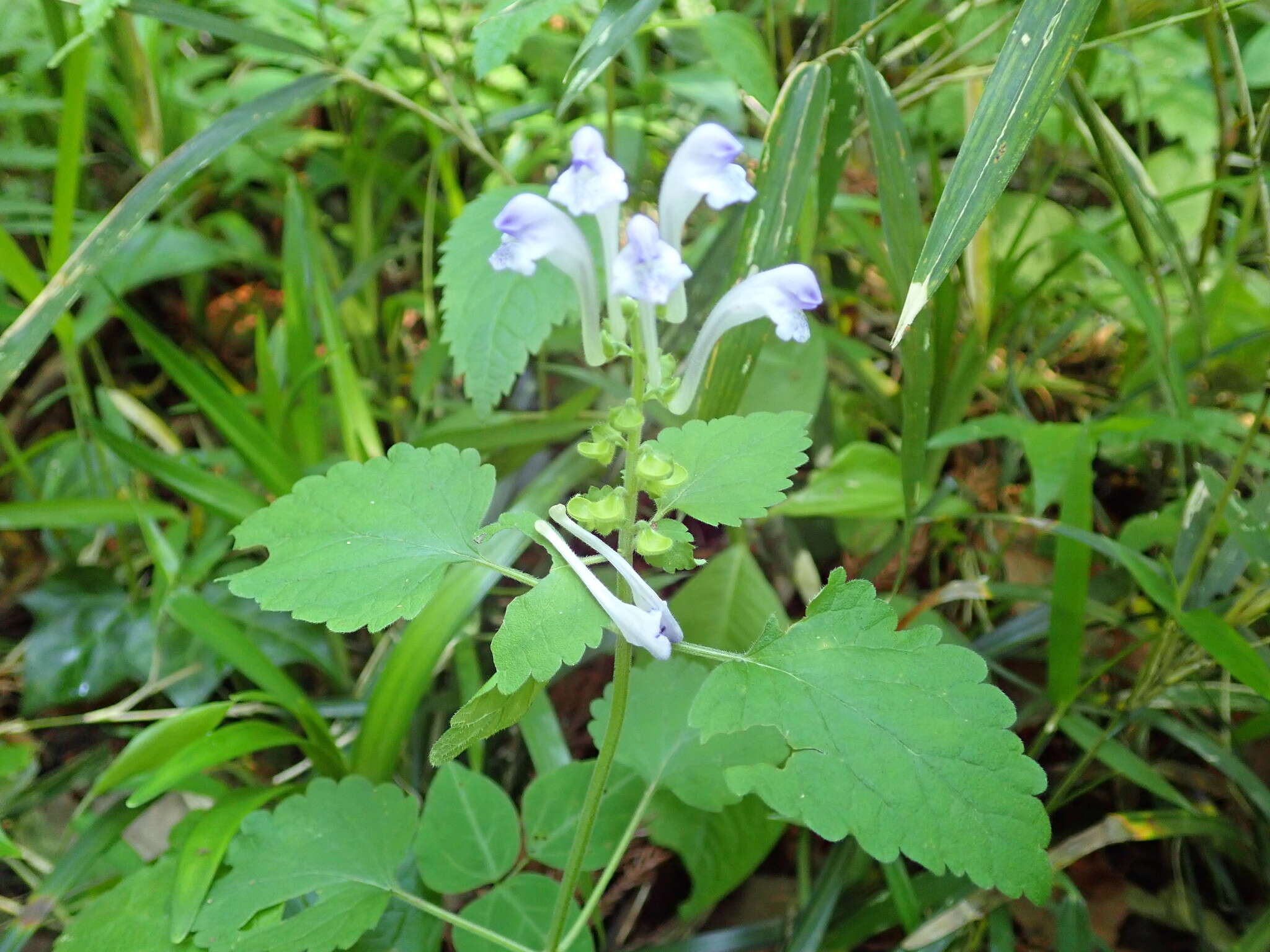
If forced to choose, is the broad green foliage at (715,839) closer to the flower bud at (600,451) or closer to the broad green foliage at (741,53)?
the flower bud at (600,451)

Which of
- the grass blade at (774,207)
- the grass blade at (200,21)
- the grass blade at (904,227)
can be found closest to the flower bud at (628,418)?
the grass blade at (774,207)

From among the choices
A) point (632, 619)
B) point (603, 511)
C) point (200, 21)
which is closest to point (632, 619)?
point (632, 619)

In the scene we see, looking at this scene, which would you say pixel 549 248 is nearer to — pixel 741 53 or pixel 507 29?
pixel 507 29

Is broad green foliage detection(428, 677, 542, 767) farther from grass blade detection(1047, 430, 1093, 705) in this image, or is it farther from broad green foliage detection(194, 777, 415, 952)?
grass blade detection(1047, 430, 1093, 705)

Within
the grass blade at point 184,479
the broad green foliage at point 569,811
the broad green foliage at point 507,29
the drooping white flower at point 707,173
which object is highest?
the broad green foliage at point 507,29

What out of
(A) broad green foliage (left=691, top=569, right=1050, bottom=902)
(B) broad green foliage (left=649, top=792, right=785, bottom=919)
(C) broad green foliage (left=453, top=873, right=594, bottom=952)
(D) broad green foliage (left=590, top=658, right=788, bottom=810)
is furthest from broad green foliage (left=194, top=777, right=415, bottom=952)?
(A) broad green foliage (left=691, top=569, right=1050, bottom=902)

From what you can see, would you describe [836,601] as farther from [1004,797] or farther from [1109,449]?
[1109,449]

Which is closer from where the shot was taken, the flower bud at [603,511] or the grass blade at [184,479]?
the flower bud at [603,511]
